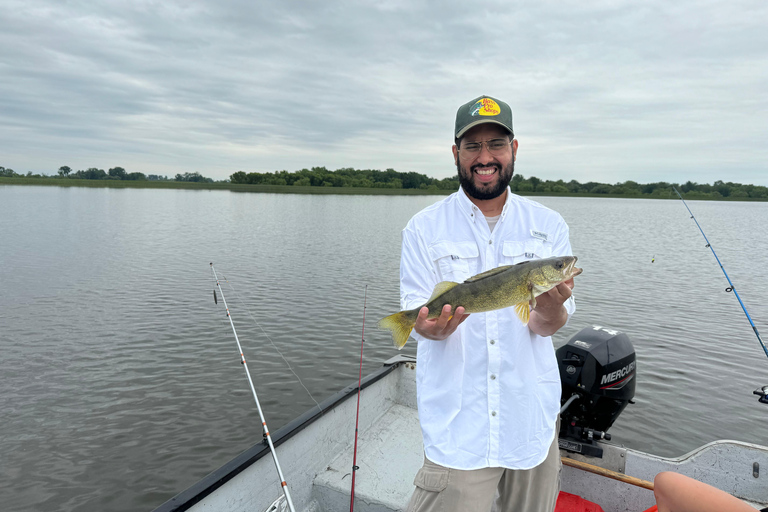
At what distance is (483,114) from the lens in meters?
2.65

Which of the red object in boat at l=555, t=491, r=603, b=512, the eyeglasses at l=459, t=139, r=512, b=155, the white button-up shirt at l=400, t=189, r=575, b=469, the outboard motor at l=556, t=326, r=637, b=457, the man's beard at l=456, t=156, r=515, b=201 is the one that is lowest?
the red object in boat at l=555, t=491, r=603, b=512

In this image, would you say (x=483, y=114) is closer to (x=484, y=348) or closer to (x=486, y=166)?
(x=486, y=166)

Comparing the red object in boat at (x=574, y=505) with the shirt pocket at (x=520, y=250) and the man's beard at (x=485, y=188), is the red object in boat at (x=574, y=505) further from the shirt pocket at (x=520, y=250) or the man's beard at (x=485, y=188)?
the man's beard at (x=485, y=188)

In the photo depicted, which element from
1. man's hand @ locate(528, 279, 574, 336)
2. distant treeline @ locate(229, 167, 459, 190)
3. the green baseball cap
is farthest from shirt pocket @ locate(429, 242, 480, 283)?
distant treeline @ locate(229, 167, 459, 190)

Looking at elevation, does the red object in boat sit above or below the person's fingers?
below

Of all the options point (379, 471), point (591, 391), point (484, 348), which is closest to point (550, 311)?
point (484, 348)

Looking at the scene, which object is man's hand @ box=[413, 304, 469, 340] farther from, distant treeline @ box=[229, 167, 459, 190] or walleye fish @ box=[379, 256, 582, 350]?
distant treeline @ box=[229, 167, 459, 190]

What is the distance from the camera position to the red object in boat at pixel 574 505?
13.0 feet

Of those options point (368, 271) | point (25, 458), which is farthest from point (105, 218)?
point (25, 458)

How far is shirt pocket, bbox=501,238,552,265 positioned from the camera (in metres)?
2.79

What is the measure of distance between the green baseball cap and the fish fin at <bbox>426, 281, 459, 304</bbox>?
92 centimetres

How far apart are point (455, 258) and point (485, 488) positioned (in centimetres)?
132

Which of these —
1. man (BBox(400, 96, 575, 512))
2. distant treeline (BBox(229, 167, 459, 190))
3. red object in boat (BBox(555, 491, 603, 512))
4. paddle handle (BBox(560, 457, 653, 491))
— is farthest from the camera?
distant treeline (BBox(229, 167, 459, 190))

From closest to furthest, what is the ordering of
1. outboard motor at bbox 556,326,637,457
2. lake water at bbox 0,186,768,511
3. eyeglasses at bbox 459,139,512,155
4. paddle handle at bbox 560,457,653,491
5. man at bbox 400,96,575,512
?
man at bbox 400,96,575,512 → eyeglasses at bbox 459,139,512,155 → paddle handle at bbox 560,457,653,491 → outboard motor at bbox 556,326,637,457 → lake water at bbox 0,186,768,511
